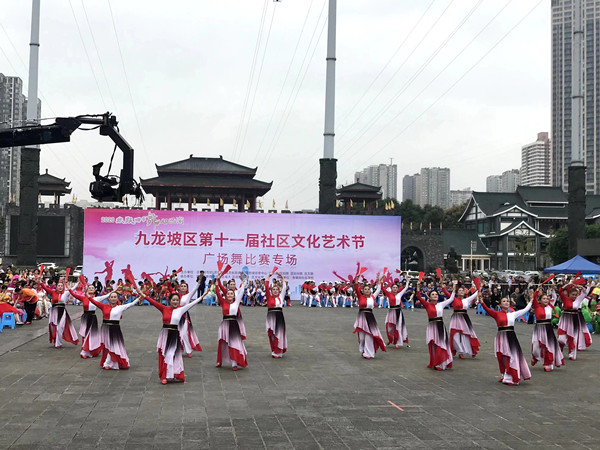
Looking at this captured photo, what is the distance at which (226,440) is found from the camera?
541 cm

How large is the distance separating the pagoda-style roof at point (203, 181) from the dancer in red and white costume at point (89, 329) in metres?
30.9

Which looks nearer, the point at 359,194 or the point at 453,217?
the point at 359,194

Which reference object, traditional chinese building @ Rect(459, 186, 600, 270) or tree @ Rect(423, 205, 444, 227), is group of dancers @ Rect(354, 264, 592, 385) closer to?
traditional chinese building @ Rect(459, 186, 600, 270)

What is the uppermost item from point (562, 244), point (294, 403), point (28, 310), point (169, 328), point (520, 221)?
point (520, 221)

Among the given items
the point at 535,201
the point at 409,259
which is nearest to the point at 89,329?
the point at 409,259

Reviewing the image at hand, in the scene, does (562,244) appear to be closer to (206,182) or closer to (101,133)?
(206,182)

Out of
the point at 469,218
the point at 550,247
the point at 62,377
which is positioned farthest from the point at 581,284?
the point at 469,218

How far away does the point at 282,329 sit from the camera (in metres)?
10.6

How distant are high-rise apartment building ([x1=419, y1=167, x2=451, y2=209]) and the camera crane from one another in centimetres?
12350

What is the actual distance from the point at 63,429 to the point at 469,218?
55.0 metres

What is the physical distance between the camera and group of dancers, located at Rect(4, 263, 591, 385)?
8.43 meters

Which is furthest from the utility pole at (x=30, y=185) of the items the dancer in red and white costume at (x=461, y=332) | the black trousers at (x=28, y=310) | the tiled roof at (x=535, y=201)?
the tiled roof at (x=535, y=201)

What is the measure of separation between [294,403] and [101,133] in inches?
167

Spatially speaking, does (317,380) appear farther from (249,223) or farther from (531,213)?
(531,213)
